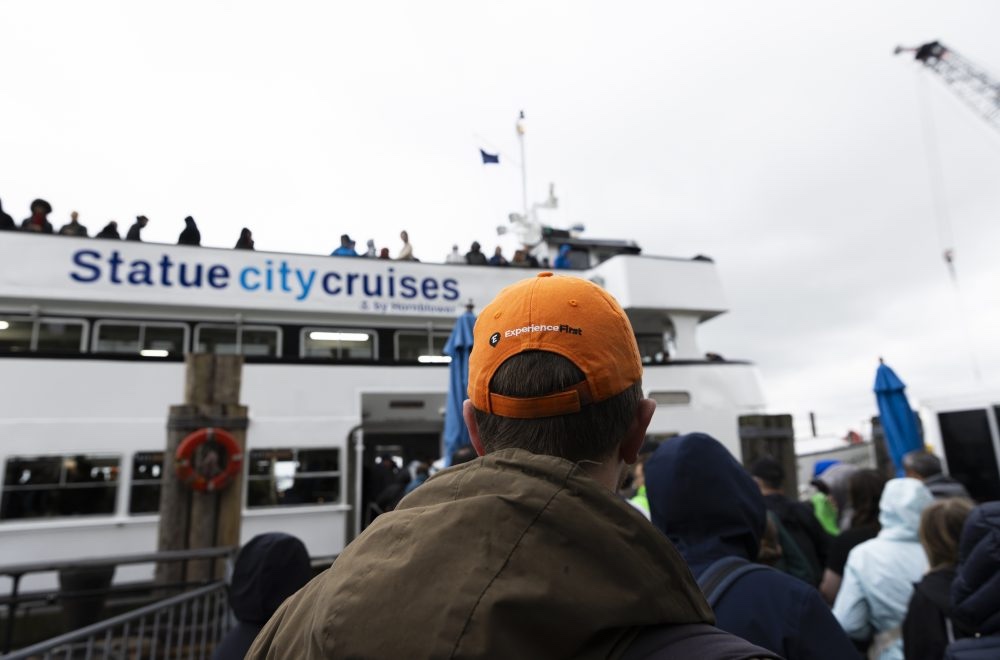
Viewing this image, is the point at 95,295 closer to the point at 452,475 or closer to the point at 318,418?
the point at 318,418

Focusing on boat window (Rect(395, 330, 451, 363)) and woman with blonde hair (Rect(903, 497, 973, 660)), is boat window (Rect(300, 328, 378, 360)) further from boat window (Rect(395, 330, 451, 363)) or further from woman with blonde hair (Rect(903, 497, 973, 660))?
woman with blonde hair (Rect(903, 497, 973, 660))

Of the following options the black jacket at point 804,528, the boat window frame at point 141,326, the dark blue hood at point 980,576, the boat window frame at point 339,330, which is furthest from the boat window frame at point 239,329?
the dark blue hood at point 980,576

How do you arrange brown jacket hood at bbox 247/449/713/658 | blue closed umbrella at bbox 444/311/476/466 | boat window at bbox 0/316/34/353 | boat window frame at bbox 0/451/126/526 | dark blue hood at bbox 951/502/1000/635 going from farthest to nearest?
boat window at bbox 0/316/34/353 < boat window frame at bbox 0/451/126/526 < blue closed umbrella at bbox 444/311/476/466 < dark blue hood at bbox 951/502/1000/635 < brown jacket hood at bbox 247/449/713/658

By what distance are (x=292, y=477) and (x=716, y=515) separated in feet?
28.1

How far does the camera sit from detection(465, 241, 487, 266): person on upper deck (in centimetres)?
1207

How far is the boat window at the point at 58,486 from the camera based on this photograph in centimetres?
812

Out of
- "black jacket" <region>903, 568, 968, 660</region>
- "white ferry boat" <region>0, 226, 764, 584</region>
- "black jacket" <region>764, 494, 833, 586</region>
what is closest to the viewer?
"black jacket" <region>903, 568, 968, 660</region>

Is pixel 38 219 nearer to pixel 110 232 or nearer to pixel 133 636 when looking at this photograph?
pixel 110 232

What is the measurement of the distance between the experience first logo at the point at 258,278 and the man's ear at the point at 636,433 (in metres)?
10.1

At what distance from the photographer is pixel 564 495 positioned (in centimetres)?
78

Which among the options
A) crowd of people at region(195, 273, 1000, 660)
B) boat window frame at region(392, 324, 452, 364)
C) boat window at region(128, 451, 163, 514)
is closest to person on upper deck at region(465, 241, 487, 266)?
boat window frame at region(392, 324, 452, 364)

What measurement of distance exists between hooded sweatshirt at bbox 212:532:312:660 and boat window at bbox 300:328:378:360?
26.2 feet

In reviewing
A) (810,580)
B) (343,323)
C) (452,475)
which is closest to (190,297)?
(343,323)

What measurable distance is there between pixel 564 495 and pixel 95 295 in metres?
10.7
